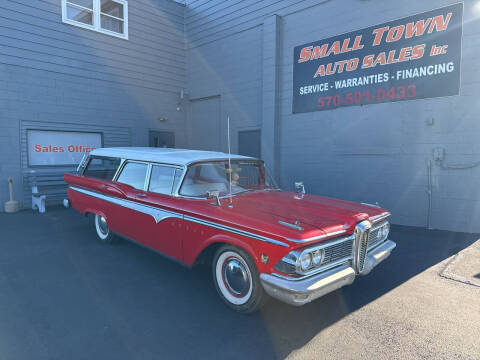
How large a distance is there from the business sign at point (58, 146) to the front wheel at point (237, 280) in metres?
7.43

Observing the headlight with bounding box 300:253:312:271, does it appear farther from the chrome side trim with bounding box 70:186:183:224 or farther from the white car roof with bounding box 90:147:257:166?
the white car roof with bounding box 90:147:257:166

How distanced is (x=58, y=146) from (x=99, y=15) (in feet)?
13.2

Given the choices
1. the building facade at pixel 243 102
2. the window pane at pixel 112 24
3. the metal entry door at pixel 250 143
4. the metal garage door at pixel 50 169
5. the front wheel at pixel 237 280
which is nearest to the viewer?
the front wheel at pixel 237 280

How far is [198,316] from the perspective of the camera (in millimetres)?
3092

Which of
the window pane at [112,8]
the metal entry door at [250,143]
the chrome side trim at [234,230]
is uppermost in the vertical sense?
the window pane at [112,8]

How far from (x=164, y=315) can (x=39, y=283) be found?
176cm

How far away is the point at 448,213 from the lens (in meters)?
6.30

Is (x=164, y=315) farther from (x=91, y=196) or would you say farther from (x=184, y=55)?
(x=184, y=55)

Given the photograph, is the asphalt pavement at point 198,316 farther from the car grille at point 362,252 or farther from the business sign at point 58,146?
the business sign at point 58,146

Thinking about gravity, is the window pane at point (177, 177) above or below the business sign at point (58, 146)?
below

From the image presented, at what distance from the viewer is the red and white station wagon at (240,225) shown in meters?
2.74

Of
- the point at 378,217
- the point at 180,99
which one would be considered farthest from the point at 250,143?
the point at 378,217

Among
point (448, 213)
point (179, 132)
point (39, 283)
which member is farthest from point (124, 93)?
point (448, 213)

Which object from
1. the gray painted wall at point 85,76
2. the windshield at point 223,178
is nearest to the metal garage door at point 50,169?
the gray painted wall at point 85,76
